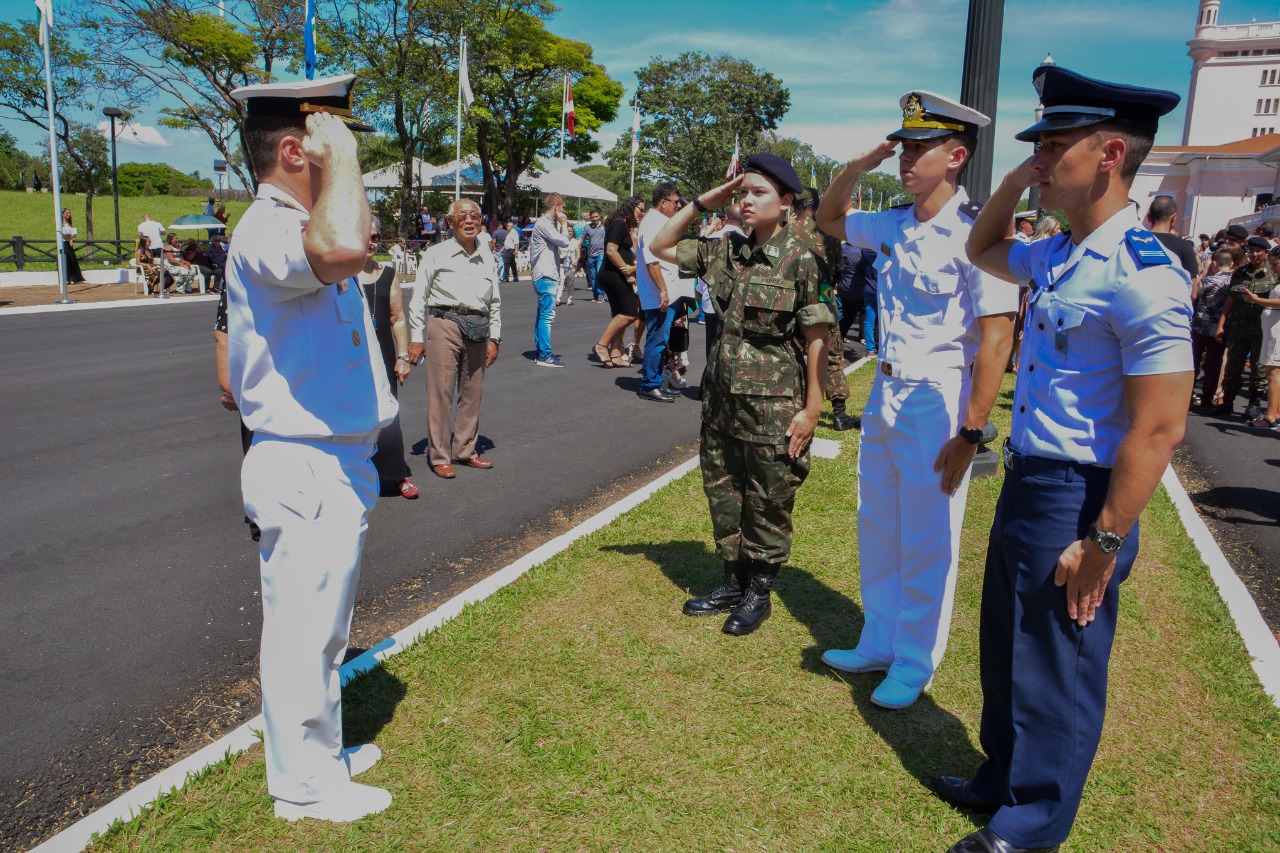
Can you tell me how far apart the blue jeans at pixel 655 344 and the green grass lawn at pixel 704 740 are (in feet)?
18.8

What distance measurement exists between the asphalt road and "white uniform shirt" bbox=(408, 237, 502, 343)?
1.34 metres

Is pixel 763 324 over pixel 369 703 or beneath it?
over

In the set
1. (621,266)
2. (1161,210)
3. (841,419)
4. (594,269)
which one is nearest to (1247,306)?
(1161,210)

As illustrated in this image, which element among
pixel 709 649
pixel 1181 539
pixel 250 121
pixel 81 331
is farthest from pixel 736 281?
pixel 81 331

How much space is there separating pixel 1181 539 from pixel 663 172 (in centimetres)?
6118

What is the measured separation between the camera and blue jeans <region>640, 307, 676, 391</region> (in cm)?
1030

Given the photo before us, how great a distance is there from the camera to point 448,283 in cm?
692

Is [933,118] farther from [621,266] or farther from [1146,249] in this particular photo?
[621,266]

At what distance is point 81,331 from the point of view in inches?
556

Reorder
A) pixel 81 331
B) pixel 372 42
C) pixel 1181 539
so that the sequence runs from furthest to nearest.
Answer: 1. pixel 372 42
2. pixel 81 331
3. pixel 1181 539

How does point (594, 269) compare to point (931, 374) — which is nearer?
point (931, 374)

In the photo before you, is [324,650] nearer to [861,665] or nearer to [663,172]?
[861,665]

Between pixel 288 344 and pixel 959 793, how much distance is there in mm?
2650

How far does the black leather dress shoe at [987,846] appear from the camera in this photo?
2578 mm
